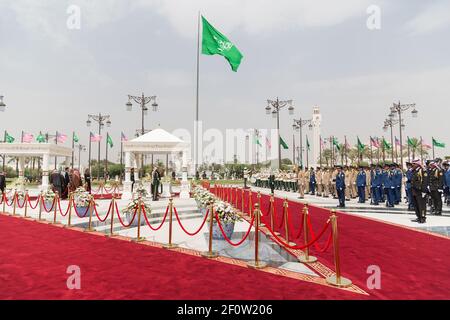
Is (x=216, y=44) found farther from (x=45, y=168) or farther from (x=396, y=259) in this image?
(x=45, y=168)

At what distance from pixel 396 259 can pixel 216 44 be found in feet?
32.9

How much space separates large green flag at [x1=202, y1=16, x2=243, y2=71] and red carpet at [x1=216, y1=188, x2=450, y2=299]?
7.23 meters

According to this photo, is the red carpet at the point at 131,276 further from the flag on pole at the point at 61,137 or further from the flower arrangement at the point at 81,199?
the flag on pole at the point at 61,137

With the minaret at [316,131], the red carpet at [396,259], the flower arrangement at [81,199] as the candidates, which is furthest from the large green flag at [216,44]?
the minaret at [316,131]

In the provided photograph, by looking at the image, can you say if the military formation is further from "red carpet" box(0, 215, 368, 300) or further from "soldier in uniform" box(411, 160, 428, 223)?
"red carpet" box(0, 215, 368, 300)

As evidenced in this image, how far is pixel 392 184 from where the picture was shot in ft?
45.8

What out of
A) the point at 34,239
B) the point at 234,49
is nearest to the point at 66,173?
the point at 34,239

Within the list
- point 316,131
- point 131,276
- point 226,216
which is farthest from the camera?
point 316,131

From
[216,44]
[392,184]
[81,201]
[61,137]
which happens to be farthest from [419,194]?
[61,137]

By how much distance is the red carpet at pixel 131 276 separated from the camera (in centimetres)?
422

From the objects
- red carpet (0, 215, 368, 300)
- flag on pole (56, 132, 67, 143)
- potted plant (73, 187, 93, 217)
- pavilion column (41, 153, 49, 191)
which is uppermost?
flag on pole (56, 132, 67, 143)

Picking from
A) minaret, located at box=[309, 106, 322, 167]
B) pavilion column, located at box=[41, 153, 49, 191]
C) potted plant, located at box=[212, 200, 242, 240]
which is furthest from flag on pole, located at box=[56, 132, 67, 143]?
minaret, located at box=[309, 106, 322, 167]

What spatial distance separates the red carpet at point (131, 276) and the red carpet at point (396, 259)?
89 cm

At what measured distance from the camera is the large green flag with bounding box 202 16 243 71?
12086mm
